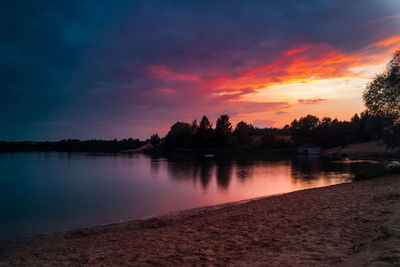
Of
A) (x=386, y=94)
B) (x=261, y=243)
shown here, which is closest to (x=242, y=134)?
(x=386, y=94)

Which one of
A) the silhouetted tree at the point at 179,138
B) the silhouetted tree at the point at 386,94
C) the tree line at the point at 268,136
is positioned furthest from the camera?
the silhouetted tree at the point at 179,138

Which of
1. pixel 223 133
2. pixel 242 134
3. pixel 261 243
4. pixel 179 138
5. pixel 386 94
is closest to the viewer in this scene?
pixel 261 243

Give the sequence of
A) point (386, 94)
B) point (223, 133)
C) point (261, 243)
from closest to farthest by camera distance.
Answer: point (261, 243)
point (386, 94)
point (223, 133)

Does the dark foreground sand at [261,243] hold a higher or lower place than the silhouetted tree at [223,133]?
lower

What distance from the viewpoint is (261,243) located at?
7168mm

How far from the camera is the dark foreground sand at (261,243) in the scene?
5.63 m

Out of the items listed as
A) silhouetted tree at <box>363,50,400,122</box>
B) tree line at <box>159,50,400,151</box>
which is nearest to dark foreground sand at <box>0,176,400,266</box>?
silhouetted tree at <box>363,50,400,122</box>

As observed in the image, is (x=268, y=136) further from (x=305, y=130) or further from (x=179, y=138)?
(x=179, y=138)

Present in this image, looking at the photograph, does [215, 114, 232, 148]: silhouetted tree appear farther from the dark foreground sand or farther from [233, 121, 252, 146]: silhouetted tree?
the dark foreground sand

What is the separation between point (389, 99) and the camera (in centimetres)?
2852

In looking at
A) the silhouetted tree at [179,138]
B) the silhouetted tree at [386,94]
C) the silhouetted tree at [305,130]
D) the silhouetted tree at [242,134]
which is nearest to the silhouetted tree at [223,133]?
the silhouetted tree at [242,134]

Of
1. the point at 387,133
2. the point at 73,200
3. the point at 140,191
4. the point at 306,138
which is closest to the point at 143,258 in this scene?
the point at 73,200

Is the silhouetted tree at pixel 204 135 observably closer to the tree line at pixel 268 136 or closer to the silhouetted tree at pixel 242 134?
the tree line at pixel 268 136

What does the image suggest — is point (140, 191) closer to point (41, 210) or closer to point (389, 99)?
point (41, 210)
